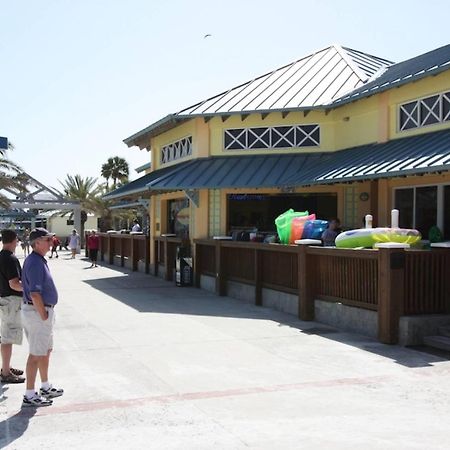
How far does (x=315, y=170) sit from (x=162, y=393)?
9.11m

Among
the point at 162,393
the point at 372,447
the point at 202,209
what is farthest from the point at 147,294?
the point at 372,447

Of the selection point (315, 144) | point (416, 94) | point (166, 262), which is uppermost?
point (416, 94)

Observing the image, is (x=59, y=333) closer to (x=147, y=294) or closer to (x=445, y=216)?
(x=147, y=294)

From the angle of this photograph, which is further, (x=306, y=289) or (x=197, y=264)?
(x=197, y=264)

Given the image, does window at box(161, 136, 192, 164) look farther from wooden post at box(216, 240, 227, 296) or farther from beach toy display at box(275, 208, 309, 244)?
beach toy display at box(275, 208, 309, 244)

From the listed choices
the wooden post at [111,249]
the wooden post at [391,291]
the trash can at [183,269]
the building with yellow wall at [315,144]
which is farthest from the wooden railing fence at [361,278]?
the wooden post at [111,249]

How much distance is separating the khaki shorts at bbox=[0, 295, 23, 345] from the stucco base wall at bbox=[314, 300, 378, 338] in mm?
5256

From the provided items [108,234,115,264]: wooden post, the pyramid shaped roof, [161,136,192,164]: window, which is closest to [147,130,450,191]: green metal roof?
[161,136,192,164]: window

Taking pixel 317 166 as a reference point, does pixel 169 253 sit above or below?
below

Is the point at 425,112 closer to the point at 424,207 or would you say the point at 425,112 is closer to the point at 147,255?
the point at 424,207

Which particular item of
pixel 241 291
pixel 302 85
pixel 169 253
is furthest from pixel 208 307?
pixel 302 85

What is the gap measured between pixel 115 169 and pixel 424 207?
1983 inches

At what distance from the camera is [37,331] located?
19.4 feet

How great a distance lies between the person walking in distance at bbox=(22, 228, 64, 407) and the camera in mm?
5867
